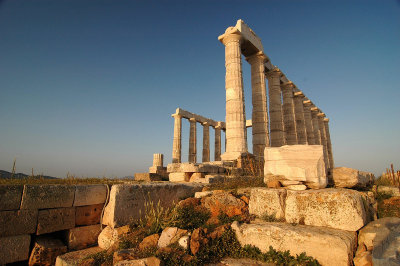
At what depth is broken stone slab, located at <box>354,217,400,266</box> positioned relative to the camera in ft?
7.72

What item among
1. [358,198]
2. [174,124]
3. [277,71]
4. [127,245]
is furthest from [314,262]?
[174,124]

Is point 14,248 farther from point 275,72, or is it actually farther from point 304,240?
point 275,72

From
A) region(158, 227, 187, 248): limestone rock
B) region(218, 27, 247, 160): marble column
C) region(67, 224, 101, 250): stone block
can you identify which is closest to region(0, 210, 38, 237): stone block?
region(67, 224, 101, 250): stone block

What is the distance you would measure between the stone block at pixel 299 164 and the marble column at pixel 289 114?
1559 centimetres

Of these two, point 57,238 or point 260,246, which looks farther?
point 57,238

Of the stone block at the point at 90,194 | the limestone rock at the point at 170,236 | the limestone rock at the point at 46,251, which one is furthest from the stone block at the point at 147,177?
the limestone rock at the point at 170,236

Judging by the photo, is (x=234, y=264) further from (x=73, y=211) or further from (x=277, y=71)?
(x=277, y=71)

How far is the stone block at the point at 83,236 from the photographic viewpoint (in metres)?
4.70

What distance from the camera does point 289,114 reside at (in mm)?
20375

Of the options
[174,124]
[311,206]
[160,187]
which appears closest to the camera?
[311,206]

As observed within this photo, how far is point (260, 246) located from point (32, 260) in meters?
4.37

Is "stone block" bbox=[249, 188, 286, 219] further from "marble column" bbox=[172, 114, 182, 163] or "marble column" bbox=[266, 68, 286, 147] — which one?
"marble column" bbox=[172, 114, 182, 163]

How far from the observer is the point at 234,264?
3107mm

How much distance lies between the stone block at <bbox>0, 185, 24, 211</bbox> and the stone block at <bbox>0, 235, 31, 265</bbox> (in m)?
0.56
